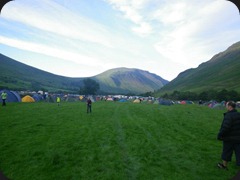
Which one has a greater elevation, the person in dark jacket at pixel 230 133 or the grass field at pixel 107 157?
the person in dark jacket at pixel 230 133

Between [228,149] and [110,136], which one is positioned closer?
[228,149]

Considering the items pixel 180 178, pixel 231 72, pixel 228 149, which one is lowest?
pixel 180 178

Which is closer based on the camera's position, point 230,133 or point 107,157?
point 230,133

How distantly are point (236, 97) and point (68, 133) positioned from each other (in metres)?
93.0

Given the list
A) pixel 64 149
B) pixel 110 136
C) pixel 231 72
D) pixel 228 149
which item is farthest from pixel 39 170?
pixel 231 72

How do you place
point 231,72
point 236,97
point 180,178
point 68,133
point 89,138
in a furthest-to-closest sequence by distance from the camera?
point 231,72, point 236,97, point 68,133, point 89,138, point 180,178

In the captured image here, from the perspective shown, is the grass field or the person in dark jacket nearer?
the grass field

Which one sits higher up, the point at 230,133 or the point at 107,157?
the point at 230,133

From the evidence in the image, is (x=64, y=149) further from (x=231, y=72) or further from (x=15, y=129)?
(x=231, y=72)

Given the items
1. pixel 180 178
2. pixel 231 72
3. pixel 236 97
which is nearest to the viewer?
pixel 180 178

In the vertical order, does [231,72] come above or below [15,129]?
above

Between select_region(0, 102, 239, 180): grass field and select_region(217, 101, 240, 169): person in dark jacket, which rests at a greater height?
select_region(217, 101, 240, 169): person in dark jacket

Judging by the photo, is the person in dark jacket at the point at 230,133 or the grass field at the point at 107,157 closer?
the grass field at the point at 107,157

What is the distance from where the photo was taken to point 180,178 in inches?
276
